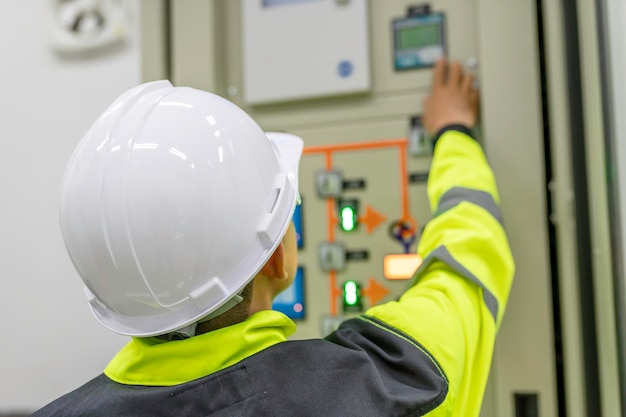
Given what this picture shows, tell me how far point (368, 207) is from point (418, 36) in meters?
0.33

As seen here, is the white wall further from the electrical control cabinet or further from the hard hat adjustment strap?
the hard hat adjustment strap

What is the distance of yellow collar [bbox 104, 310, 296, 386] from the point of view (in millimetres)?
687

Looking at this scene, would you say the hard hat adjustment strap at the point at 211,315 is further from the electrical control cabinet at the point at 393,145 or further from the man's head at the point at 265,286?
the electrical control cabinet at the point at 393,145

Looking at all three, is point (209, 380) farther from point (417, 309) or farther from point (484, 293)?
point (484, 293)

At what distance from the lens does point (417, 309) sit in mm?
797

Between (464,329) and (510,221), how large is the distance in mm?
284

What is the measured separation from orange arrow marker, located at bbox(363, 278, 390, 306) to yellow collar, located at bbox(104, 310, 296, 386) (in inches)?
18.2

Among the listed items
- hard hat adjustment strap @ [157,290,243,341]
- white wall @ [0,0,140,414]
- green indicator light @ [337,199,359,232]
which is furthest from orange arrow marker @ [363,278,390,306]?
white wall @ [0,0,140,414]

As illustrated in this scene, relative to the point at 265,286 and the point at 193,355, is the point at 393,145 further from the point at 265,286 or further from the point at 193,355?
the point at 193,355

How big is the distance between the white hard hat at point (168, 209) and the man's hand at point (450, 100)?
0.45m

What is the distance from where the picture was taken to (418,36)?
45.4 inches

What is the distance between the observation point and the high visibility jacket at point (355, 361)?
0.66 meters

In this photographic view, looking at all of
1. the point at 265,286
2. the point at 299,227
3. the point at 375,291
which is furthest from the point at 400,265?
the point at 265,286

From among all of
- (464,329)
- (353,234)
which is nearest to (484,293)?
(464,329)
